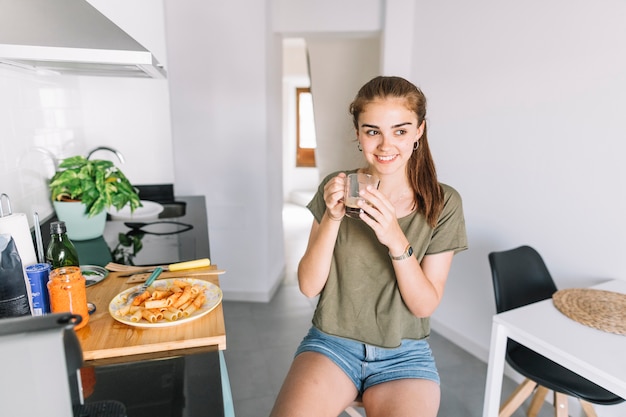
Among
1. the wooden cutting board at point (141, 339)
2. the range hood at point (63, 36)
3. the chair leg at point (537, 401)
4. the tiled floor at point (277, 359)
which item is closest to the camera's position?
the wooden cutting board at point (141, 339)

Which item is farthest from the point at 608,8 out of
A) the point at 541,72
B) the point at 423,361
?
the point at 423,361

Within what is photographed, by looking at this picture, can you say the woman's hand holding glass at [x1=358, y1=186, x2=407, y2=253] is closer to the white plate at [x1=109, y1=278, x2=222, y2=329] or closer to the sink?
the white plate at [x1=109, y1=278, x2=222, y2=329]

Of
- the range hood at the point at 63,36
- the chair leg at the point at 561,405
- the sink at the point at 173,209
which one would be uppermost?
the range hood at the point at 63,36

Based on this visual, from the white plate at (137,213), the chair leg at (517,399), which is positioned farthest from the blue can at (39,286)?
the chair leg at (517,399)

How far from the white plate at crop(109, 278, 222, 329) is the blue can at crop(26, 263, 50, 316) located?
0.45ft

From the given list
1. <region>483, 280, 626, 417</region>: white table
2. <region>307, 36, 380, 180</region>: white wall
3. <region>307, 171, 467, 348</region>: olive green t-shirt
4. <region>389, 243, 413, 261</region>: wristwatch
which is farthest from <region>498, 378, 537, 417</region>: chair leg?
<region>307, 36, 380, 180</region>: white wall

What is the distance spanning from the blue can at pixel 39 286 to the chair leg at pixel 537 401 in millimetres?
1995

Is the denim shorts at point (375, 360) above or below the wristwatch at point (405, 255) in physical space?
below

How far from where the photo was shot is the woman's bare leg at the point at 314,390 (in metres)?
1.08

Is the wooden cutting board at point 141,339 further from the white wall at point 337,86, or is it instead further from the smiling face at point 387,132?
the white wall at point 337,86

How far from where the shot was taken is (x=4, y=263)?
0.84 m

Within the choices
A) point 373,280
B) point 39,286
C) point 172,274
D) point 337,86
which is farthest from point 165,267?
point 337,86

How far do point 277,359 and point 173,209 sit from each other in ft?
3.39

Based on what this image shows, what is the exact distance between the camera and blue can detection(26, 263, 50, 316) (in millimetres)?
892
